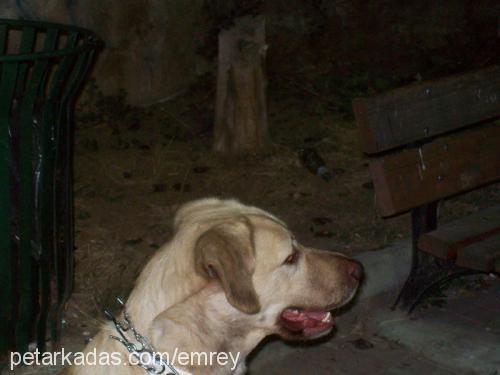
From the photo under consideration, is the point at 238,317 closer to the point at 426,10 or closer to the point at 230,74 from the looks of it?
the point at 230,74

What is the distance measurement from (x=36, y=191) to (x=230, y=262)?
1499 millimetres

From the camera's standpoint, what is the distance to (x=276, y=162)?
740 cm

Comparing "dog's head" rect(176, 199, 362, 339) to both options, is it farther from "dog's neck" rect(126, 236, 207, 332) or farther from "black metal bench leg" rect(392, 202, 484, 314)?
"black metal bench leg" rect(392, 202, 484, 314)

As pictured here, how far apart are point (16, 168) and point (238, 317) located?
1437 millimetres

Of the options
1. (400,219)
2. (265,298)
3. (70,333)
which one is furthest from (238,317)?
(400,219)

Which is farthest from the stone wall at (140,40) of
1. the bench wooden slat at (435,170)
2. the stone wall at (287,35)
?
the bench wooden slat at (435,170)

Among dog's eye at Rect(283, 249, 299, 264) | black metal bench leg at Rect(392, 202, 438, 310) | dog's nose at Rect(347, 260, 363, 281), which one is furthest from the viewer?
black metal bench leg at Rect(392, 202, 438, 310)

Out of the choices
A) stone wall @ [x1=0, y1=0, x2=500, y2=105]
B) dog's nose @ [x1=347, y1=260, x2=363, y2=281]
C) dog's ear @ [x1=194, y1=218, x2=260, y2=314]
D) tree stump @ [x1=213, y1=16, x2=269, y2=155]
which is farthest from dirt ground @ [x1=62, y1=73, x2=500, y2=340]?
dog's ear @ [x1=194, y1=218, x2=260, y2=314]

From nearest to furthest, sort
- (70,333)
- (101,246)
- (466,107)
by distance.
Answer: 1. (70,333)
2. (466,107)
3. (101,246)

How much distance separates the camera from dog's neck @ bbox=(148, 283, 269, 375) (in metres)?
3.07

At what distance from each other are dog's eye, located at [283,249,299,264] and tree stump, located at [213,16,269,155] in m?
4.01

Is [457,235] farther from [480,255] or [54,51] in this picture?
[54,51]

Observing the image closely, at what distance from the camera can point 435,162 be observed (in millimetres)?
5090

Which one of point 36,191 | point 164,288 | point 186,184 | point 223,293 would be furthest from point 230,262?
point 186,184
